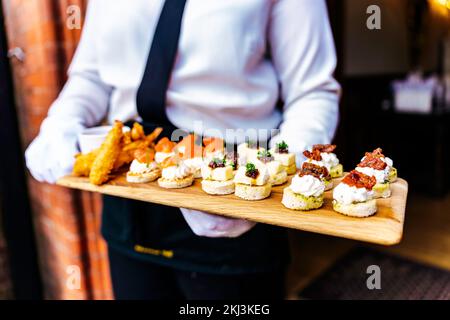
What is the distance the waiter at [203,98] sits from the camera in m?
1.28

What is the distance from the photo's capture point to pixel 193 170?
4.21ft

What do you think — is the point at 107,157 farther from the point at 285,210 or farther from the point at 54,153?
the point at 285,210

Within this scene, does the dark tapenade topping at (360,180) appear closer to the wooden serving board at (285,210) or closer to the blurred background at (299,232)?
the wooden serving board at (285,210)

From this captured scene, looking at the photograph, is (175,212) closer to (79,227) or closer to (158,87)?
(158,87)

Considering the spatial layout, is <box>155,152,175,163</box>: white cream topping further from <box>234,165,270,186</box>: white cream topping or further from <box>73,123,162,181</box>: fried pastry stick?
<box>234,165,270,186</box>: white cream topping

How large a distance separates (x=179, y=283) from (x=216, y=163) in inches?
19.2

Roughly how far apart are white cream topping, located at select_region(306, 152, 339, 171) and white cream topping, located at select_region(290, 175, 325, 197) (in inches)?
3.3

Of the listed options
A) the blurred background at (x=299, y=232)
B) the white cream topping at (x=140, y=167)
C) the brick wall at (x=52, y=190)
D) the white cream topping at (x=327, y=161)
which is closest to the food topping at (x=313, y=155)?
the white cream topping at (x=327, y=161)

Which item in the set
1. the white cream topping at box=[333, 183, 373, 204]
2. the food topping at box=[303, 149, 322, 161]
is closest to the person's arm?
the food topping at box=[303, 149, 322, 161]

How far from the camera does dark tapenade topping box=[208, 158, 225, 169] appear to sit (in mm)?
1185

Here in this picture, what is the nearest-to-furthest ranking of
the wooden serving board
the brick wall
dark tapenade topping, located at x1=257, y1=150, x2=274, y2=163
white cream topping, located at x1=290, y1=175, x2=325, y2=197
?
the wooden serving board → white cream topping, located at x1=290, y1=175, x2=325, y2=197 → dark tapenade topping, located at x1=257, y1=150, x2=274, y2=163 → the brick wall

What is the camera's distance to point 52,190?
2.27m

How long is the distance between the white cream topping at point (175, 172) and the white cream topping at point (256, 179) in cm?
16

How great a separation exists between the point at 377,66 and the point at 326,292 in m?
3.81
